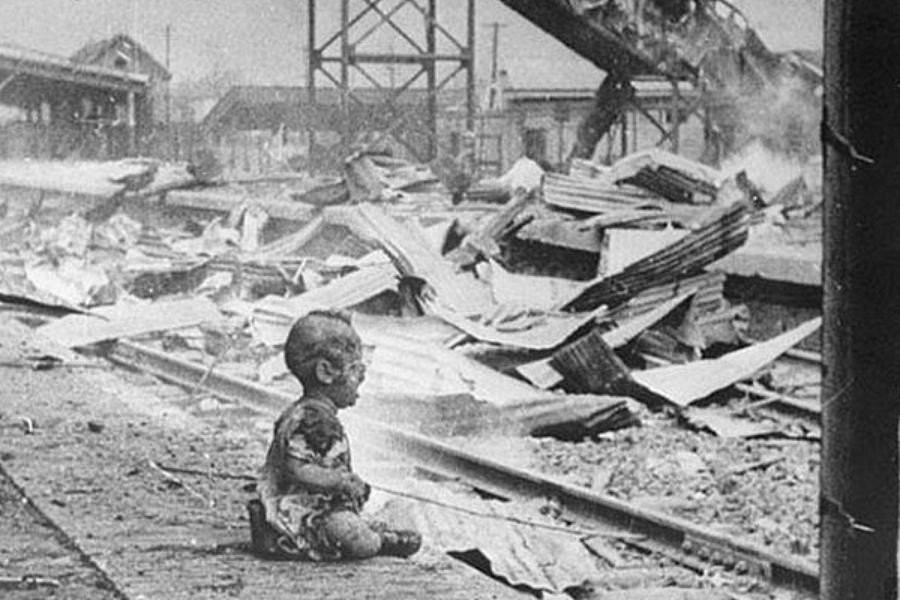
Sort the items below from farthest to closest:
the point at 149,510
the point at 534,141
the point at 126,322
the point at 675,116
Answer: the point at 534,141, the point at 675,116, the point at 126,322, the point at 149,510

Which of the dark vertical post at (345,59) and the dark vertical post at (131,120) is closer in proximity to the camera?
the dark vertical post at (345,59)

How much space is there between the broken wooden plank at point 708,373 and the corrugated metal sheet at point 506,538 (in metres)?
2.07

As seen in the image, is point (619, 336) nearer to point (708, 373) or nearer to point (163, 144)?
point (708, 373)

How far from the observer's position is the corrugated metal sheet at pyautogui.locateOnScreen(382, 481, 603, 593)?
439cm

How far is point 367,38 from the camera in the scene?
233 inches

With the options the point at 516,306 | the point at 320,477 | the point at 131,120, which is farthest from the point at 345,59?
the point at 131,120

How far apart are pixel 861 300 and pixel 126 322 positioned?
694 cm

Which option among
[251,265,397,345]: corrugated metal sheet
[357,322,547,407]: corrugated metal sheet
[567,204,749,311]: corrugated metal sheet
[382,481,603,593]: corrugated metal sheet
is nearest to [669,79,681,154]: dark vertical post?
[567,204,749,311]: corrugated metal sheet

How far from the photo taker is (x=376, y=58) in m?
5.88

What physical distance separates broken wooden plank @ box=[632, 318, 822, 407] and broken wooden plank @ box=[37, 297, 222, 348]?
312 cm

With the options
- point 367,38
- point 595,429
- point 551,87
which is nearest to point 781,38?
point 367,38

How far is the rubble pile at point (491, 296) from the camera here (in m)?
6.68

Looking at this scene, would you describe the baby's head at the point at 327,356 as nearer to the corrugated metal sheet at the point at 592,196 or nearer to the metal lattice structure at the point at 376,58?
the metal lattice structure at the point at 376,58

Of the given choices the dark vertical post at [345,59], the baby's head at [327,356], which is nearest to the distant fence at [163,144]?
the dark vertical post at [345,59]
